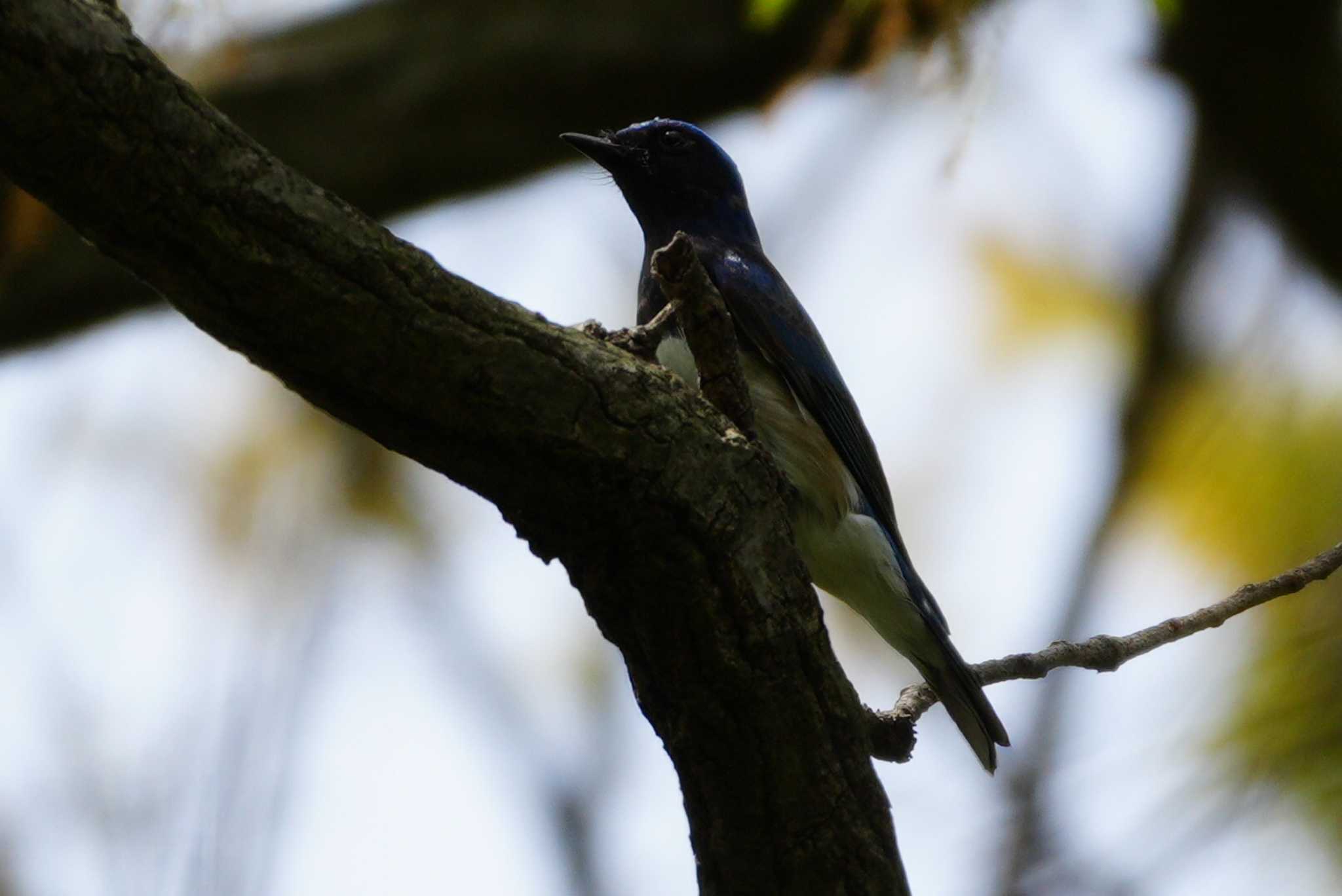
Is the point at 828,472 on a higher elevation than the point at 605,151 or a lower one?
lower

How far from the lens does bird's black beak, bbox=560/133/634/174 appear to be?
5.39 meters

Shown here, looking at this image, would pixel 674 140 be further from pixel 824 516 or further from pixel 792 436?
pixel 824 516

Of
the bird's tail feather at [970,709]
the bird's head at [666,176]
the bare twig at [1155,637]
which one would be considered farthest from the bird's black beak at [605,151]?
the bare twig at [1155,637]

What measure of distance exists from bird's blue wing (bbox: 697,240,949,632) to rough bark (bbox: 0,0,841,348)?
7.90ft

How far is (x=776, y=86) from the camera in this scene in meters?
7.20

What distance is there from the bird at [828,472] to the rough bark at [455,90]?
221 centimetres

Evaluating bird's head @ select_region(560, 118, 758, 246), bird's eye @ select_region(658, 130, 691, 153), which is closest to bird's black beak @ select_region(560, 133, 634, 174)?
bird's head @ select_region(560, 118, 758, 246)

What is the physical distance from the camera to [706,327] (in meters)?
3.14

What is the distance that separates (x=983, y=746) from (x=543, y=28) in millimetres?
4456

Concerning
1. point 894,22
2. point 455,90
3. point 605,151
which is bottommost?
point 894,22

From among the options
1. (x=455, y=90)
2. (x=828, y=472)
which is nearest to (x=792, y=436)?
(x=828, y=472)

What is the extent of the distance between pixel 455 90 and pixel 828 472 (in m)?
3.62

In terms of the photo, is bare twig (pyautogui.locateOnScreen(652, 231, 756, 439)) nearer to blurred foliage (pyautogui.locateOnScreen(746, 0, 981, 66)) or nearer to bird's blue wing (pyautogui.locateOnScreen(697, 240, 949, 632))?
bird's blue wing (pyautogui.locateOnScreen(697, 240, 949, 632))

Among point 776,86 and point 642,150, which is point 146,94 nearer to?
point 642,150
